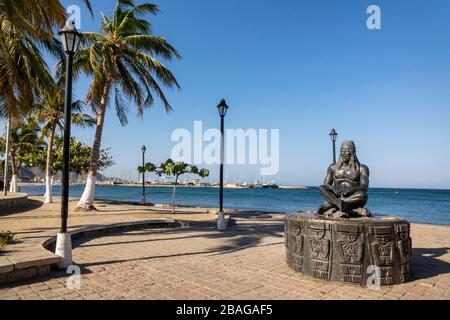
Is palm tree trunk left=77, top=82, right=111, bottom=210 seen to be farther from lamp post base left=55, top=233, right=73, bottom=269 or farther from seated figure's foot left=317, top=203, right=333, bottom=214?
seated figure's foot left=317, top=203, right=333, bottom=214

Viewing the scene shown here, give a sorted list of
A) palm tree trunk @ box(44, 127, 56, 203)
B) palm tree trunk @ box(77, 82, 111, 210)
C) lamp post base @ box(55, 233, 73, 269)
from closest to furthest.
A: 1. lamp post base @ box(55, 233, 73, 269)
2. palm tree trunk @ box(77, 82, 111, 210)
3. palm tree trunk @ box(44, 127, 56, 203)

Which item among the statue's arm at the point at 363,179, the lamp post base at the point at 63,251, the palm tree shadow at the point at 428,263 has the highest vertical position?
the statue's arm at the point at 363,179

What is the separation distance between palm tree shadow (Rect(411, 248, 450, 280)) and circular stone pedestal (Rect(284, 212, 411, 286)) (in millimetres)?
895

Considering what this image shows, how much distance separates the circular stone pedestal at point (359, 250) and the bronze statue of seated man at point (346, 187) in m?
0.48

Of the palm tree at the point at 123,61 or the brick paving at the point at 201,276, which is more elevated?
the palm tree at the point at 123,61

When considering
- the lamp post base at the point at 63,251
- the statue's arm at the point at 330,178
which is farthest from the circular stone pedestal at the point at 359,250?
the lamp post base at the point at 63,251

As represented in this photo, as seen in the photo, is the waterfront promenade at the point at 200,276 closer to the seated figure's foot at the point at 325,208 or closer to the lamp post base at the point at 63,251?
the lamp post base at the point at 63,251

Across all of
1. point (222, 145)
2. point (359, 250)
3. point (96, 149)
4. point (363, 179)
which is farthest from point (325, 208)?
point (96, 149)

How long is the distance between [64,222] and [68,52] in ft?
12.1

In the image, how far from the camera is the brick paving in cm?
523

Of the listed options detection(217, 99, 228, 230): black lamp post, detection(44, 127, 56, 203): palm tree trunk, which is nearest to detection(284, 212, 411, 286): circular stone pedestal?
detection(217, 99, 228, 230): black lamp post

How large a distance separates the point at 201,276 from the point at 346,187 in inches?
147

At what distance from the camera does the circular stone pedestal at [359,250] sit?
590 cm
